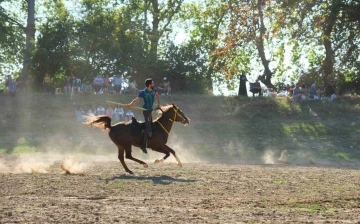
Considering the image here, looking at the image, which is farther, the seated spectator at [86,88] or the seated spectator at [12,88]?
the seated spectator at [12,88]

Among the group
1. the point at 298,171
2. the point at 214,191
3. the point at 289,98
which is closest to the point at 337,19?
the point at 289,98

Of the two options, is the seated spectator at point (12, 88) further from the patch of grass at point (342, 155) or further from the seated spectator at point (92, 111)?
the patch of grass at point (342, 155)

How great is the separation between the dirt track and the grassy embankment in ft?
39.1

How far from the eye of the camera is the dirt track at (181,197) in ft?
40.9

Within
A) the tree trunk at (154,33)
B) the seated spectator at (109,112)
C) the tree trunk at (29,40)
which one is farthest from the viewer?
the tree trunk at (154,33)

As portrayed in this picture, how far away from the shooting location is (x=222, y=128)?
38.1 metres

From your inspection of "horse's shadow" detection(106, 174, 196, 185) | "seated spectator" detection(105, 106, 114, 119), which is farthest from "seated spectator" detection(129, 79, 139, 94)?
"horse's shadow" detection(106, 174, 196, 185)

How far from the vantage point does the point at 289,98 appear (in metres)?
41.8

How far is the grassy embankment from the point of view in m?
34.0

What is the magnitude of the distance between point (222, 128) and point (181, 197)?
75.5ft

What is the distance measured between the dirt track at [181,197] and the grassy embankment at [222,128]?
1193 centimetres

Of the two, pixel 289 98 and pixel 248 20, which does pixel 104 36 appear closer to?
pixel 248 20

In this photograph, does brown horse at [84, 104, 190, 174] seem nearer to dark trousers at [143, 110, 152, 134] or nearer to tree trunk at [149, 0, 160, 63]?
dark trousers at [143, 110, 152, 134]

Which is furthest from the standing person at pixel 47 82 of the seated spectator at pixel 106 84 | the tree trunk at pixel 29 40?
the seated spectator at pixel 106 84
